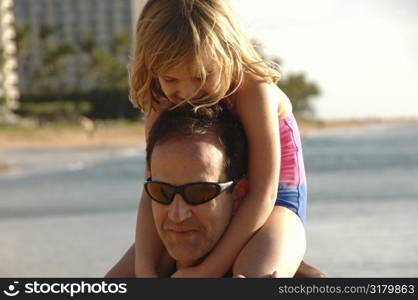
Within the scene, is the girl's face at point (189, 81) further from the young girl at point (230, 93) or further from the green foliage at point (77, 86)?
the green foliage at point (77, 86)

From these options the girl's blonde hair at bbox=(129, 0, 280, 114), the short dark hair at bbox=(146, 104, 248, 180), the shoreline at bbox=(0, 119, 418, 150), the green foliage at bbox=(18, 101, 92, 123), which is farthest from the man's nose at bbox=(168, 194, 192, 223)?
the green foliage at bbox=(18, 101, 92, 123)

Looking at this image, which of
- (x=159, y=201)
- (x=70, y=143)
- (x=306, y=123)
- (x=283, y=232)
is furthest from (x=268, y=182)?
(x=306, y=123)

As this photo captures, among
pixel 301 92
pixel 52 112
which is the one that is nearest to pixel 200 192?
pixel 52 112

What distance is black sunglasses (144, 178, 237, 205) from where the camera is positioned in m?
2.21

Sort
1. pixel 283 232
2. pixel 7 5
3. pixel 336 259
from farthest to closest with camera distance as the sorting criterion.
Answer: pixel 7 5
pixel 336 259
pixel 283 232

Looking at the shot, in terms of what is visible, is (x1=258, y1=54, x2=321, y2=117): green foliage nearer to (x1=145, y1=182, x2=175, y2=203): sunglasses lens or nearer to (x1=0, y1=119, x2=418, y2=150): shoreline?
(x1=0, y1=119, x2=418, y2=150): shoreline

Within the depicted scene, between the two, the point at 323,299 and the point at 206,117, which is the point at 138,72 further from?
the point at 323,299

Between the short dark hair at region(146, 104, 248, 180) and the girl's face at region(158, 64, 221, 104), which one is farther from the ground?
the girl's face at region(158, 64, 221, 104)

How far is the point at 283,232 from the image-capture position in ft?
7.91

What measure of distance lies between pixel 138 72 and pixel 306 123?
4390 inches

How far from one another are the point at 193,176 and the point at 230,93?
0.27 metres

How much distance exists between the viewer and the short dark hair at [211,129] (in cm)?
226

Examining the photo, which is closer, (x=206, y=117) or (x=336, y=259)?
(x=206, y=117)

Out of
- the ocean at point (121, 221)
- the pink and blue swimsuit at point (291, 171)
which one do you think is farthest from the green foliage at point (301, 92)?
→ the pink and blue swimsuit at point (291, 171)
